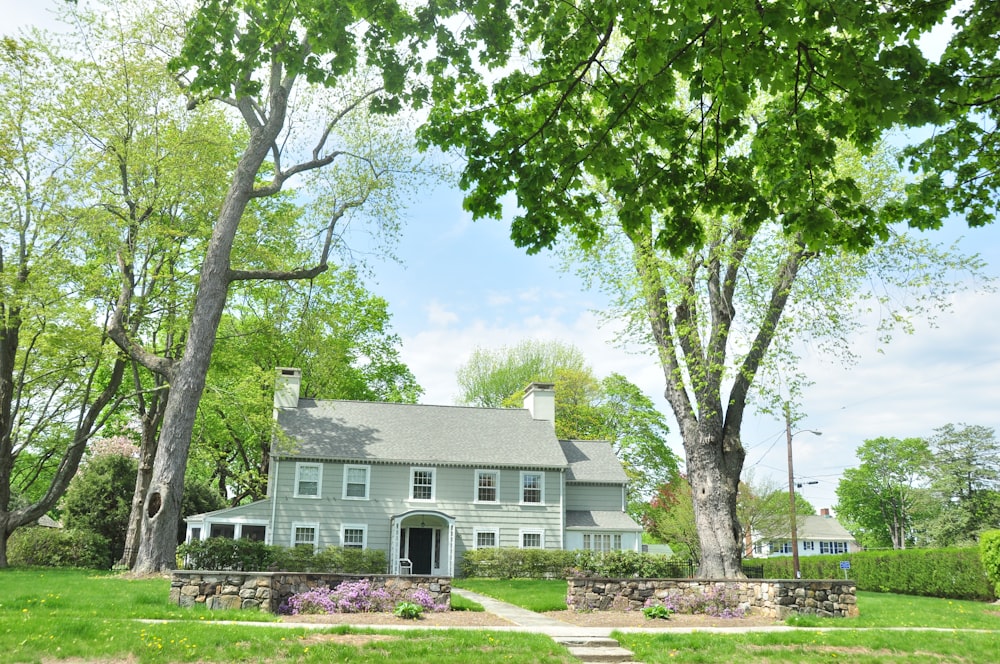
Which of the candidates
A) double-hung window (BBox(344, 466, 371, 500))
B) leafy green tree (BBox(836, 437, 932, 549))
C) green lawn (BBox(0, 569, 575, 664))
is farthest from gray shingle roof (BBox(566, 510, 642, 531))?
leafy green tree (BBox(836, 437, 932, 549))

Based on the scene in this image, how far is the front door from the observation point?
28625mm

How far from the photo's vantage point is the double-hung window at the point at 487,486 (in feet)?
97.7

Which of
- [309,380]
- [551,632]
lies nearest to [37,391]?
[309,380]

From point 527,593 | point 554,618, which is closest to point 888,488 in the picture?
point 527,593

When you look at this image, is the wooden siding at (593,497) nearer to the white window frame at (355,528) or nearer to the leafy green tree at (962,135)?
the white window frame at (355,528)

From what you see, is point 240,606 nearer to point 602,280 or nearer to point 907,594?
point 602,280

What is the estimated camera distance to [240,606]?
12594 mm

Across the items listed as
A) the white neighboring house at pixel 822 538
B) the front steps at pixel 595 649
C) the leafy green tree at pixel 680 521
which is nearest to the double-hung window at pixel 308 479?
the leafy green tree at pixel 680 521

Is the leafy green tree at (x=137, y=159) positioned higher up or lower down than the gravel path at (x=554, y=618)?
higher up

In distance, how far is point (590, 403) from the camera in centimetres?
4741

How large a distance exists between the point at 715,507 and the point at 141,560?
13197mm

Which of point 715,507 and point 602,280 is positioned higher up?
point 602,280

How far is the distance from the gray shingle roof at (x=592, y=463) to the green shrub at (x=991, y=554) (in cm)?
1317

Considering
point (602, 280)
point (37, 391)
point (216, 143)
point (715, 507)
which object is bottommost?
point (715, 507)
